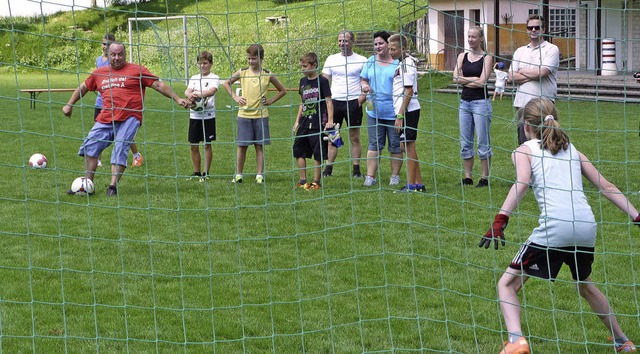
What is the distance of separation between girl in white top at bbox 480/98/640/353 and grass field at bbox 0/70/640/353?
30cm

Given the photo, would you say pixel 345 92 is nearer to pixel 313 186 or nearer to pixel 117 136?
pixel 313 186

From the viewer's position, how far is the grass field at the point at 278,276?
500 cm

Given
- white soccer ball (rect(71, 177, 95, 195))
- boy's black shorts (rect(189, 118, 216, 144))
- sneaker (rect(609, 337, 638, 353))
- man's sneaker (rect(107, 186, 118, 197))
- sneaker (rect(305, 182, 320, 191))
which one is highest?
boy's black shorts (rect(189, 118, 216, 144))

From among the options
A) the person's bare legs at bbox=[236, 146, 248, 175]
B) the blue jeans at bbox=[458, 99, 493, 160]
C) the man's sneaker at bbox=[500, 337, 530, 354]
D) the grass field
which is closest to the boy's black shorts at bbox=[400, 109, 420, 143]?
the blue jeans at bbox=[458, 99, 493, 160]

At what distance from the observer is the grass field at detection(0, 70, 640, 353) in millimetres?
5004

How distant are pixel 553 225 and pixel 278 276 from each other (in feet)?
7.27

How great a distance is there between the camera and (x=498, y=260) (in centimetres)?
654

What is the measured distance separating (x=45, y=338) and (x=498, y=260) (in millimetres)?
3152

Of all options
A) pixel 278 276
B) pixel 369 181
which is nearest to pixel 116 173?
pixel 369 181

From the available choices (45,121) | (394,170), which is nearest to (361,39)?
(45,121)

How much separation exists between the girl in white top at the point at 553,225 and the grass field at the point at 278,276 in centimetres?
30

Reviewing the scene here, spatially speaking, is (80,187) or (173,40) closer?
(80,187)

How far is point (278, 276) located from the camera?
616 centimetres

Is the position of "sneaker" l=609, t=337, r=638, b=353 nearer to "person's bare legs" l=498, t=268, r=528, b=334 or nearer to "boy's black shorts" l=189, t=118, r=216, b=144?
"person's bare legs" l=498, t=268, r=528, b=334
